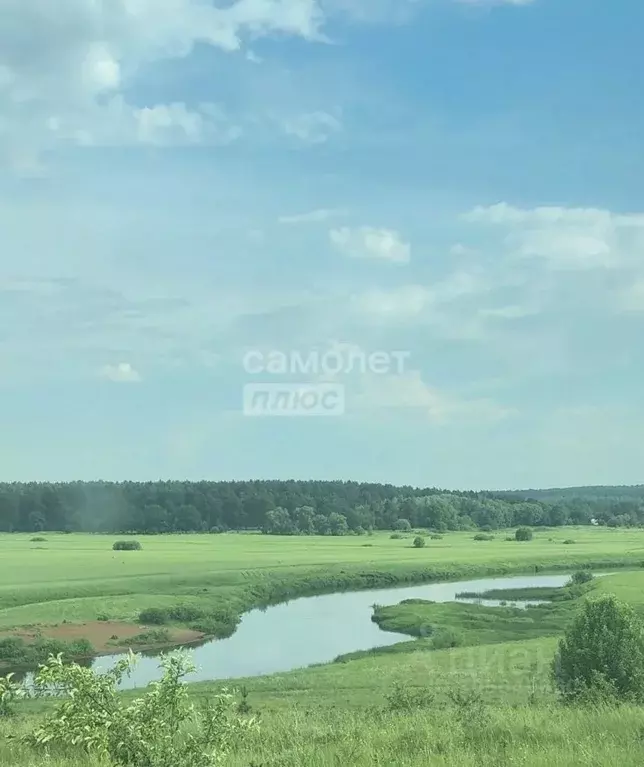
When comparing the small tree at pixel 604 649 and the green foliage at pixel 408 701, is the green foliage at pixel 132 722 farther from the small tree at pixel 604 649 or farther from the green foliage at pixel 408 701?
the small tree at pixel 604 649

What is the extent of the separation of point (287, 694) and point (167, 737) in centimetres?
1763

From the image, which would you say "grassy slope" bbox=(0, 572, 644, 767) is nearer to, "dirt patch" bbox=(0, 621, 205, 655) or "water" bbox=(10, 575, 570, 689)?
"water" bbox=(10, 575, 570, 689)

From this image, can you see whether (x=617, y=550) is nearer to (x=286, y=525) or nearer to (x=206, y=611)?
(x=286, y=525)

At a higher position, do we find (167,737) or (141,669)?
(167,737)

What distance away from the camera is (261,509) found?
4791 inches

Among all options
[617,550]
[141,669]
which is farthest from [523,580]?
[141,669]

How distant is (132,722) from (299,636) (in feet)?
126

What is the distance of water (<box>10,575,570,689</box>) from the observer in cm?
3494

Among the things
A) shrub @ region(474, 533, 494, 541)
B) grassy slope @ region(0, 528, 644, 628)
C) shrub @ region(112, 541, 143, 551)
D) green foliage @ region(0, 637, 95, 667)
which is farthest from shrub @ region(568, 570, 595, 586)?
shrub @ region(474, 533, 494, 541)

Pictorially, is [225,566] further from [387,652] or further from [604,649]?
[604,649]

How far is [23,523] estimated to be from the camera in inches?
4668

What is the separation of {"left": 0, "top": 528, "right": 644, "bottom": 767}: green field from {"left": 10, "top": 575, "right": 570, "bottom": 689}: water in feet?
8.11

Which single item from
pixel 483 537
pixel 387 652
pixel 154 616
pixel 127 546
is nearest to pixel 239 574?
pixel 154 616

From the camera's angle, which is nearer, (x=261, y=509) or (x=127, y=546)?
(x=127, y=546)
